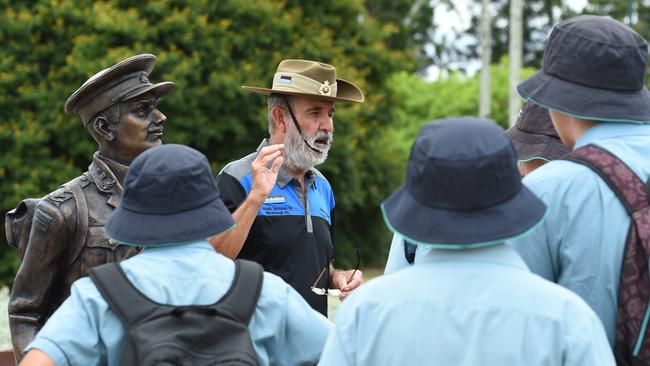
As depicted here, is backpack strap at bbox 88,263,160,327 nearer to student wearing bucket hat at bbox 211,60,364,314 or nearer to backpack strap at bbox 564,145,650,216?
backpack strap at bbox 564,145,650,216

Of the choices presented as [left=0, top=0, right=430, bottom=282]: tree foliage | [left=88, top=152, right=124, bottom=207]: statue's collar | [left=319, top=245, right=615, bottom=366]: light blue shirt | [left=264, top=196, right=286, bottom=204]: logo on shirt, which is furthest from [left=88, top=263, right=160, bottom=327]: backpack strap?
[left=0, top=0, right=430, bottom=282]: tree foliage

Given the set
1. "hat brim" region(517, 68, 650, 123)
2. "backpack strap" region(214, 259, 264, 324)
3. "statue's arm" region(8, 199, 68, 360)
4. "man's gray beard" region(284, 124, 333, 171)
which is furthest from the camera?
"man's gray beard" region(284, 124, 333, 171)

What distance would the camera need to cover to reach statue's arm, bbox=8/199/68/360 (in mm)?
4355

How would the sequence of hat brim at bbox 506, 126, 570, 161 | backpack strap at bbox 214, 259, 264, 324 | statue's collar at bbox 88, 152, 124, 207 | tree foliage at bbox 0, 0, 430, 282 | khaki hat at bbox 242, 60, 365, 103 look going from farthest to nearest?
tree foliage at bbox 0, 0, 430, 282, khaki hat at bbox 242, 60, 365, 103, statue's collar at bbox 88, 152, 124, 207, hat brim at bbox 506, 126, 570, 161, backpack strap at bbox 214, 259, 264, 324

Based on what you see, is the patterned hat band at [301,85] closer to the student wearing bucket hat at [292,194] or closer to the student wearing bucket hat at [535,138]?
the student wearing bucket hat at [292,194]

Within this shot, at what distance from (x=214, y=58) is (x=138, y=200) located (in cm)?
1850

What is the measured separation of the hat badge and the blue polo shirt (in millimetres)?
441

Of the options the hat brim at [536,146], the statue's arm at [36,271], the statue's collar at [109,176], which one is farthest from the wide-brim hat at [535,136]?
the statue's arm at [36,271]

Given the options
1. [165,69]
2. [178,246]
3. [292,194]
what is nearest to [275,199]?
[292,194]

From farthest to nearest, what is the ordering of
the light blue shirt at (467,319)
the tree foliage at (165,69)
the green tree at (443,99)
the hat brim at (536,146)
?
the green tree at (443,99) < the tree foliage at (165,69) < the hat brim at (536,146) < the light blue shirt at (467,319)

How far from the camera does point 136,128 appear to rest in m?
4.78

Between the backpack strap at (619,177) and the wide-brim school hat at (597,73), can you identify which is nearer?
the backpack strap at (619,177)

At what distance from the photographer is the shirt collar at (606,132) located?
11.0ft

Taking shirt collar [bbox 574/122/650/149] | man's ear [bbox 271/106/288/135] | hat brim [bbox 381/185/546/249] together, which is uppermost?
hat brim [bbox 381/185/546/249]
